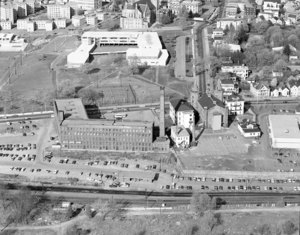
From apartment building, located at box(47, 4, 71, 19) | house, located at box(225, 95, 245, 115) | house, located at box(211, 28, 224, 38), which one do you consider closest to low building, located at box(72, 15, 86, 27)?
apartment building, located at box(47, 4, 71, 19)

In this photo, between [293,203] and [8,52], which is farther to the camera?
[8,52]

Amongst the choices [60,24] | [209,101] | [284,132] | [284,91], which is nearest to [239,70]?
[284,91]

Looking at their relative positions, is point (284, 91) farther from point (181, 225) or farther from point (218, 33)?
point (181, 225)

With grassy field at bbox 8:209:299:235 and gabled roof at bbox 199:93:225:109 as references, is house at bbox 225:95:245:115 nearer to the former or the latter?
gabled roof at bbox 199:93:225:109

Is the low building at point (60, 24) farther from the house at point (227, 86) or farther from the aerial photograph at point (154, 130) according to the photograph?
the house at point (227, 86)

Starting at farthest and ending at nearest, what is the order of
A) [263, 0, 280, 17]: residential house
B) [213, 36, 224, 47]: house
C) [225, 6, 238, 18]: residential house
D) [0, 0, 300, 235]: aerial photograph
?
[225, 6, 238, 18]: residential house
[263, 0, 280, 17]: residential house
[213, 36, 224, 47]: house
[0, 0, 300, 235]: aerial photograph

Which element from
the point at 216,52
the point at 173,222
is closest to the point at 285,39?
the point at 216,52

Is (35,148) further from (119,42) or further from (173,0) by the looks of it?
(173,0)
